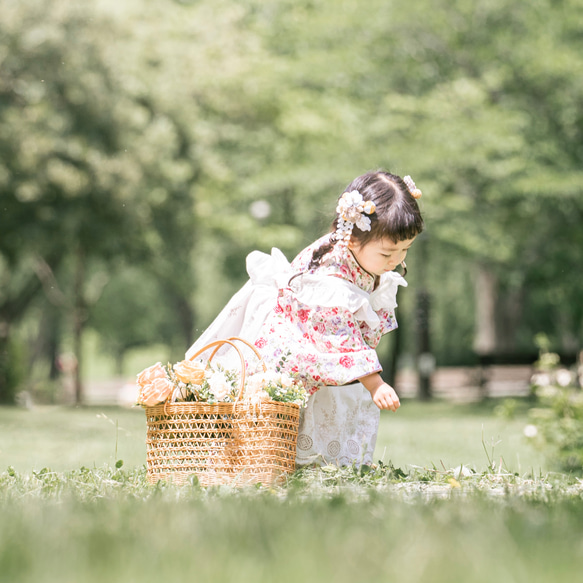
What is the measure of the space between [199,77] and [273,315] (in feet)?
47.3

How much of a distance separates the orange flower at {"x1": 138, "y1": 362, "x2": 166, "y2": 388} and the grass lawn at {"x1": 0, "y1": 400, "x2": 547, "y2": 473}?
11.4 inches

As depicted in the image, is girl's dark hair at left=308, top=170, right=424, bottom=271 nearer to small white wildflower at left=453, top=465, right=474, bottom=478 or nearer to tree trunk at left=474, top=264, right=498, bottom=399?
small white wildflower at left=453, top=465, right=474, bottom=478

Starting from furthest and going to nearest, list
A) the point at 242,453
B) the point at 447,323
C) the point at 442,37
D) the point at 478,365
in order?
the point at 447,323
the point at 478,365
the point at 442,37
the point at 242,453

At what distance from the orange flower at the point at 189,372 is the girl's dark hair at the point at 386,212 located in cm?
92

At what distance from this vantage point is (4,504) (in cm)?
291

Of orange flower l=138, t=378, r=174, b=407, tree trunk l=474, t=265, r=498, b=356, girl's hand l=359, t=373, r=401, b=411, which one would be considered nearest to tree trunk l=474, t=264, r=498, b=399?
tree trunk l=474, t=265, r=498, b=356

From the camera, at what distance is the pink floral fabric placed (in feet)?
14.0

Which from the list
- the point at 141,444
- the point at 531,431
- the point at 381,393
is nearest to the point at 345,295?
the point at 381,393

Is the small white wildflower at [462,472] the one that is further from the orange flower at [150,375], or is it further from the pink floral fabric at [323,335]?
the orange flower at [150,375]

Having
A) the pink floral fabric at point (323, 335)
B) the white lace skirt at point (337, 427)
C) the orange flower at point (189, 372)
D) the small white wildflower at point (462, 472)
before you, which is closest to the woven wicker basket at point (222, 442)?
the orange flower at point (189, 372)

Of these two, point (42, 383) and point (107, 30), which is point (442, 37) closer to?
point (107, 30)

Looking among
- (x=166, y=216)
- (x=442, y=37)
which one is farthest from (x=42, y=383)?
(x=442, y=37)

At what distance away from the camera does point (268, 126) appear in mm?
19188

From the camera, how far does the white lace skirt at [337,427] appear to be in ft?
15.0
